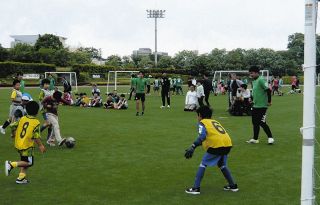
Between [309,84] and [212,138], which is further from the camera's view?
[212,138]

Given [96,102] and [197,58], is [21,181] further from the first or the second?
[197,58]

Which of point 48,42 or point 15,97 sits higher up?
→ point 48,42

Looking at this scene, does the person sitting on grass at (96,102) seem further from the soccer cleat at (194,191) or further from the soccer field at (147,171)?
the soccer cleat at (194,191)

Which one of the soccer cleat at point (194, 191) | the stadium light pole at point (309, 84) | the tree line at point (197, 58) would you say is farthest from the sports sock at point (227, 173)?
the tree line at point (197, 58)

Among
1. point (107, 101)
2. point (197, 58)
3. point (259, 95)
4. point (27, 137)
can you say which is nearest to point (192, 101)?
point (107, 101)

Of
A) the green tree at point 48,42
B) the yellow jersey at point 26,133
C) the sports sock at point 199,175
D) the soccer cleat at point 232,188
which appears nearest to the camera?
the sports sock at point 199,175

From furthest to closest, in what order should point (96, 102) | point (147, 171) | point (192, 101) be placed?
point (96, 102) < point (192, 101) < point (147, 171)

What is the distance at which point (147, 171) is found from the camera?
868 centimetres

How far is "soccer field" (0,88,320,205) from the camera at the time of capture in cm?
691

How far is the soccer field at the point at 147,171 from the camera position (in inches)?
272

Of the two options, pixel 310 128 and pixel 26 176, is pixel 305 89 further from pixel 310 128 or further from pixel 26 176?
pixel 26 176

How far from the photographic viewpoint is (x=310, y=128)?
4797mm

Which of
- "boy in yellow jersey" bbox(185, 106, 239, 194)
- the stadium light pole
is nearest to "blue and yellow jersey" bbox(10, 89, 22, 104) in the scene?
"boy in yellow jersey" bbox(185, 106, 239, 194)

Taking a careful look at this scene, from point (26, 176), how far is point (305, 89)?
5446 mm
